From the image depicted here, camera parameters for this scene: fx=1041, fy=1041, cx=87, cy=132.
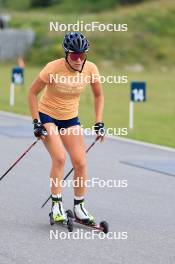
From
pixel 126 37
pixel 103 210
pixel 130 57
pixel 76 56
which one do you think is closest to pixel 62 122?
pixel 76 56

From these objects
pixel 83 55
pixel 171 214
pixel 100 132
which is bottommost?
pixel 171 214

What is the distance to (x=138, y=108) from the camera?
1101 inches

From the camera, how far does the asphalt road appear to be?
29.5 feet

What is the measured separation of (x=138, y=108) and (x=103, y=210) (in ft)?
54.9

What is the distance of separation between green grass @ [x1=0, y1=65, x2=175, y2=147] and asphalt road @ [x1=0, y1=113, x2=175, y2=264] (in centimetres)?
321

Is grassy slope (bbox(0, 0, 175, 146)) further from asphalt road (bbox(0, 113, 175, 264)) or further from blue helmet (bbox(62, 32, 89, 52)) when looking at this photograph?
blue helmet (bbox(62, 32, 89, 52))

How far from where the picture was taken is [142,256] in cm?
894

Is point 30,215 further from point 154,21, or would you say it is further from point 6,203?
point 154,21

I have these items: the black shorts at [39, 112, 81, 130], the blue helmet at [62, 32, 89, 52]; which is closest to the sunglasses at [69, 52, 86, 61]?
the blue helmet at [62, 32, 89, 52]

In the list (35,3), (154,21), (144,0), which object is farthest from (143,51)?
(35,3)

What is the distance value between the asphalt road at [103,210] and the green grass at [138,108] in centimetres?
321


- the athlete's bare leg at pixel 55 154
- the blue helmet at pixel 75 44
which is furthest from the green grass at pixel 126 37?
the blue helmet at pixel 75 44

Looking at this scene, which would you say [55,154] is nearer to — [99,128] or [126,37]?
[99,128]

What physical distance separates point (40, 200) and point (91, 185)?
163 cm
